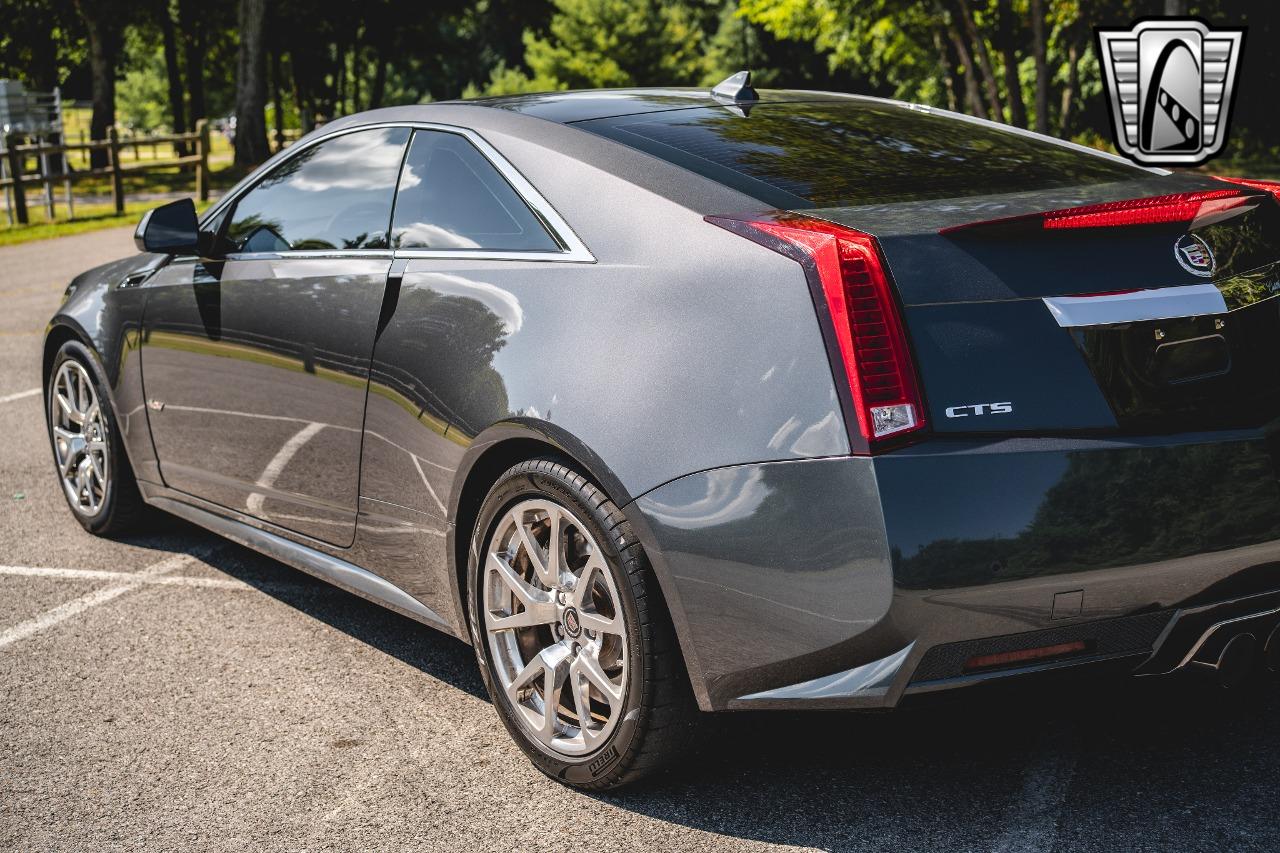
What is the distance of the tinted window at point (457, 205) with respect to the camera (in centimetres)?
362

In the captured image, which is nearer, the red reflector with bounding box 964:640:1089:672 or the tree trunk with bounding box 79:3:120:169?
the red reflector with bounding box 964:640:1089:672

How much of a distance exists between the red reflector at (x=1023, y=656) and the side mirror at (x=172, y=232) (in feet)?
10.0

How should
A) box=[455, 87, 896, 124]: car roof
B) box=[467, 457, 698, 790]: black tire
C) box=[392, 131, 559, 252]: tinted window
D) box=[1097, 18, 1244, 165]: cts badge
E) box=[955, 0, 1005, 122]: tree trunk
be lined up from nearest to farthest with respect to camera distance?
box=[467, 457, 698, 790]: black tire → box=[392, 131, 559, 252]: tinted window → box=[455, 87, 896, 124]: car roof → box=[1097, 18, 1244, 165]: cts badge → box=[955, 0, 1005, 122]: tree trunk

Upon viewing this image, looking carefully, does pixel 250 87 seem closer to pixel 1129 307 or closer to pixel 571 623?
pixel 571 623

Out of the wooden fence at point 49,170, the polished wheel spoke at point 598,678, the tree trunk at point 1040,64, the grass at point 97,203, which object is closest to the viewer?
the polished wheel spoke at point 598,678

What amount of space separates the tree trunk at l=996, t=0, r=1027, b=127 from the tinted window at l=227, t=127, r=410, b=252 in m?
28.5

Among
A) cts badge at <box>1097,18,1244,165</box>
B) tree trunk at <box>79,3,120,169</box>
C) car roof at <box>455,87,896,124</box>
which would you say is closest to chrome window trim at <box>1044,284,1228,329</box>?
car roof at <box>455,87,896,124</box>

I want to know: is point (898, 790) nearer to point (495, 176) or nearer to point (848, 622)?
point (848, 622)

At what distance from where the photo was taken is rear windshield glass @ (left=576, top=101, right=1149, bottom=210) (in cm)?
A: 331

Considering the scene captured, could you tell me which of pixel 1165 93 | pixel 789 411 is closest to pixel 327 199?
pixel 789 411

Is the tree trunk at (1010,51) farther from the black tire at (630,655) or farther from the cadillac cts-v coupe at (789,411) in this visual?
the black tire at (630,655)

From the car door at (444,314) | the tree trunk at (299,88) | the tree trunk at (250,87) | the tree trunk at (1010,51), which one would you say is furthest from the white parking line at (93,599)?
the tree trunk at (299,88)

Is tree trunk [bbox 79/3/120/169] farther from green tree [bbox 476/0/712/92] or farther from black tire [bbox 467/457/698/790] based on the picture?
black tire [bbox 467/457/698/790]

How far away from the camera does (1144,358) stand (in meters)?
2.88
